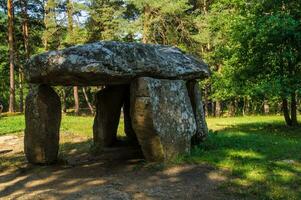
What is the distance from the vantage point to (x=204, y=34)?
35.0 meters

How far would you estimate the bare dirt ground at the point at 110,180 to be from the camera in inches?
344

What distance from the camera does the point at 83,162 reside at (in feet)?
41.2

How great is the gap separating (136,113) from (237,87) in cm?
957

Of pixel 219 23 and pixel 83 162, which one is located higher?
pixel 219 23

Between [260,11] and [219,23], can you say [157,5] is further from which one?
[260,11]

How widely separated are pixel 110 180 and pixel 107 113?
16.0 feet

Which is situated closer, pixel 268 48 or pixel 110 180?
pixel 110 180

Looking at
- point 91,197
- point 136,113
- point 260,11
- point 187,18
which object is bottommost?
point 91,197

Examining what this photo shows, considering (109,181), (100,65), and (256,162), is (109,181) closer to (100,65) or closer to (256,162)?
(100,65)

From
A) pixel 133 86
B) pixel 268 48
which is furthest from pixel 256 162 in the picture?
pixel 268 48

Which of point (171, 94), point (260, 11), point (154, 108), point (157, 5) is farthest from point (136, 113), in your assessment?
point (157, 5)

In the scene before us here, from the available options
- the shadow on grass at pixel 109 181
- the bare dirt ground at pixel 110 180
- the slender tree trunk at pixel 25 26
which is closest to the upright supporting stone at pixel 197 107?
the bare dirt ground at pixel 110 180

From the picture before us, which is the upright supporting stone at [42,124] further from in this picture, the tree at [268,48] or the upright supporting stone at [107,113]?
the tree at [268,48]

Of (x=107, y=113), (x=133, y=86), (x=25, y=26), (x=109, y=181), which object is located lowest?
(x=109, y=181)
